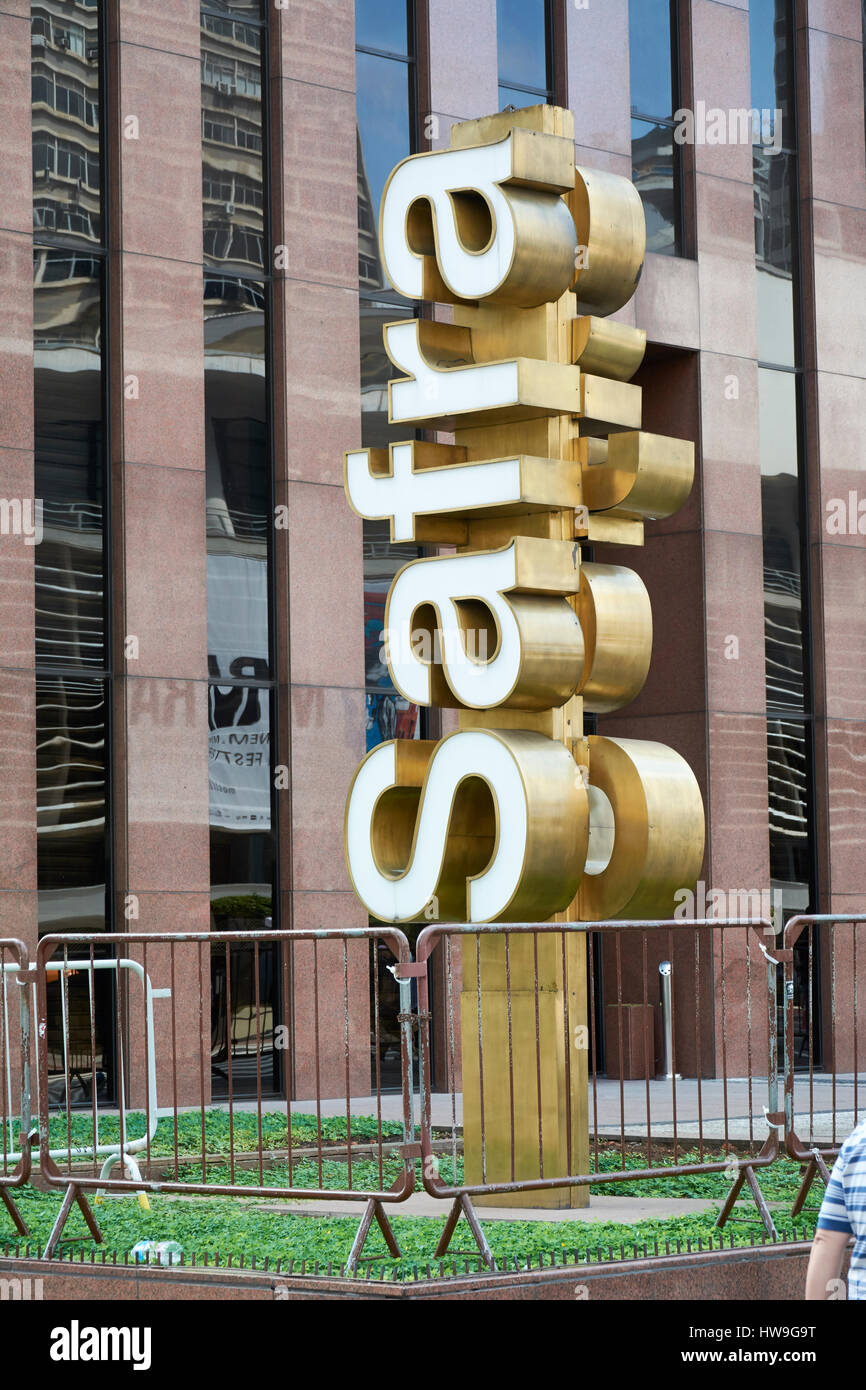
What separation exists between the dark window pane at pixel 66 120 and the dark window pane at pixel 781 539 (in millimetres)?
7724

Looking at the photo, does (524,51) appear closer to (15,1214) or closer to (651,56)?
(651,56)

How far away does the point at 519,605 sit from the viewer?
33.0ft

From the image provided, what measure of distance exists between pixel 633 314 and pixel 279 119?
416 cm

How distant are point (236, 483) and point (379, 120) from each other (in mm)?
3895

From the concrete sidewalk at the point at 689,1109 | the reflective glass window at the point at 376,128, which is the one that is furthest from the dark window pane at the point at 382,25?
the concrete sidewalk at the point at 689,1109

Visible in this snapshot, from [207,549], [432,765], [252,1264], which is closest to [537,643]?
[432,765]

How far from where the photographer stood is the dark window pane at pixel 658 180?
2048 cm

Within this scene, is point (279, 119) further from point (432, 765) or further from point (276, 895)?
point (432, 765)

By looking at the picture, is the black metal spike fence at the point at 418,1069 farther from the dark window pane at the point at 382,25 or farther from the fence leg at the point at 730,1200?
the dark window pane at the point at 382,25

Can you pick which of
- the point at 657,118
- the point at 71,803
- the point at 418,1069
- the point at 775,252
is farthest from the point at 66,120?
the point at 418,1069

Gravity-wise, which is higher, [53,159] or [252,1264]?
[53,159]
